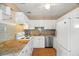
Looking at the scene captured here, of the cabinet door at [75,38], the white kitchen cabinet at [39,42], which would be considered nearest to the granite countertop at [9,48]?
the cabinet door at [75,38]

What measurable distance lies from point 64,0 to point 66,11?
7.31 feet

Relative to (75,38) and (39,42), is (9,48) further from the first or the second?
(39,42)

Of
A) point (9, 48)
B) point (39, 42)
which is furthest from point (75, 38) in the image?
point (39, 42)

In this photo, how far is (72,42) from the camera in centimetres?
200

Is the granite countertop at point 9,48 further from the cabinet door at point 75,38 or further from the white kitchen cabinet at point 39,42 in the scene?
the white kitchen cabinet at point 39,42

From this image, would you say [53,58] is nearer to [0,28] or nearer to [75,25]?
[75,25]

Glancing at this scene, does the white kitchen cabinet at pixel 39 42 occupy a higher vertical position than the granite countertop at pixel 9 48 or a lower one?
lower

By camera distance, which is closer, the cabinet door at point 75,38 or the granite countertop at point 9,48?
the granite countertop at point 9,48

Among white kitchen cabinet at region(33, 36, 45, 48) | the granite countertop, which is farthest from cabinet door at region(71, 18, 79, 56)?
white kitchen cabinet at region(33, 36, 45, 48)

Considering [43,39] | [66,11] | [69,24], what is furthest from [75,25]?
[43,39]

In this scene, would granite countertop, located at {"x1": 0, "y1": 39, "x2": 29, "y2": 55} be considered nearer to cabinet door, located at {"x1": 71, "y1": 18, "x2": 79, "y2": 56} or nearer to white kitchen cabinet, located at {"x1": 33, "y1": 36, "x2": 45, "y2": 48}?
cabinet door, located at {"x1": 71, "y1": 18, "x2": 79, "y2": 56}

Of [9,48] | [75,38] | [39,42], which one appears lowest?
[39,42]

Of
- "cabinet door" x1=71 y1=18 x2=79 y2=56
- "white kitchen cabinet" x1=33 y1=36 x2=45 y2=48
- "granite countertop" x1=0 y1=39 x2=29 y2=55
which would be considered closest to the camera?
"granite countertop" x1=0 y1=39 x2=29 y2=55

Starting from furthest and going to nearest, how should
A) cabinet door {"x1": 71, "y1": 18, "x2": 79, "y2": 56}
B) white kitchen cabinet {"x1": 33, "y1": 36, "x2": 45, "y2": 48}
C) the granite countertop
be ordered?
white kitchen cabinet {"x1": 33, "y1": 36, "x2": 45, "y2": 48} < cabinet door {"x1": 71, "y1": 18, "x2": 79, "y2": 56} < the granite countertop
